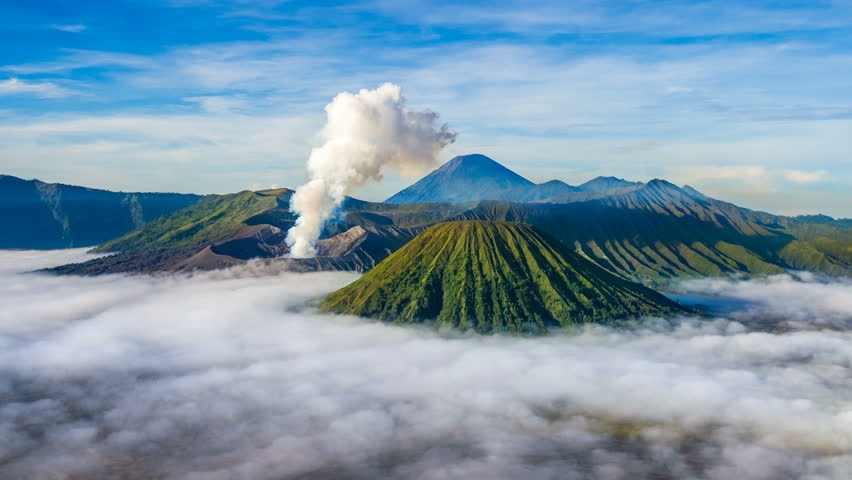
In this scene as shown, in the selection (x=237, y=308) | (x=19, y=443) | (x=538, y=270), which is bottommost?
(x=19, y=443)

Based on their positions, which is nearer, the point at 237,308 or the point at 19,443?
the point at 19,443

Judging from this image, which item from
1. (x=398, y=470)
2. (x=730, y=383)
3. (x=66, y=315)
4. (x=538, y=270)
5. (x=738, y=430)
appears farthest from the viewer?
(x=66, y=315)

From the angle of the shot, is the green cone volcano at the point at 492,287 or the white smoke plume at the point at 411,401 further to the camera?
the green cone volcano at the point at 492,287

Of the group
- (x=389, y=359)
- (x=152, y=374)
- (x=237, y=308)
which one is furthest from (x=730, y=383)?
(x=237, y=308)

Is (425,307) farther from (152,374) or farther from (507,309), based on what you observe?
(152,374)

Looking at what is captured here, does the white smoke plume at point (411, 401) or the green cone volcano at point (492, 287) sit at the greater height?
the green cone volcano at point (492, 287)
